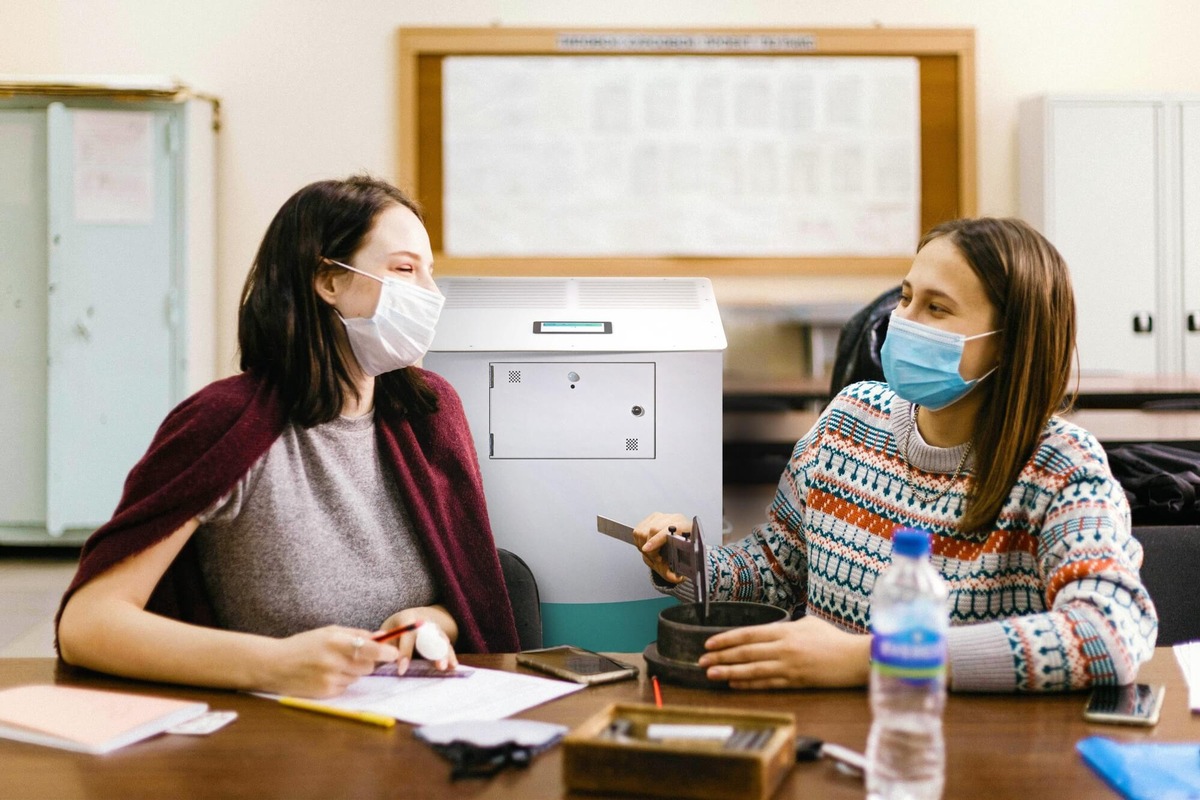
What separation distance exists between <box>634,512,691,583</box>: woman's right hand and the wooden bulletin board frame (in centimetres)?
314

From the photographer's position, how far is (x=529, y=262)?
4.51 m

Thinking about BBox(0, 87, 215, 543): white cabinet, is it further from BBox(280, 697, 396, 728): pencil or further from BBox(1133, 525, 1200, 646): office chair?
BBox(1133, 525, 1200, 646): office chair

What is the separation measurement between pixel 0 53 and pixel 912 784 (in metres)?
4.95

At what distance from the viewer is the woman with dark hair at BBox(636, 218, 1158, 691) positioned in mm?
1066

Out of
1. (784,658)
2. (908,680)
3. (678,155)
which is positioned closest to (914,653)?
(908,680)

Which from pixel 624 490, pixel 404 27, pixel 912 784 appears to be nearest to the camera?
pixel 912 784

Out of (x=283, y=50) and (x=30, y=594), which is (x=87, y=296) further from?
(x=283, y=50)

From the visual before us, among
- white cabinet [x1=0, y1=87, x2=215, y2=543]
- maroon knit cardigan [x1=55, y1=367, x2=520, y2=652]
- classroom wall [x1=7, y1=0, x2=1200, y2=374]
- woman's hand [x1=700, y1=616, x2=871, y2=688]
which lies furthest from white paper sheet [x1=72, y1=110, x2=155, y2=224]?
woman's hand [x1=700, y1=616, x2=871, y2=688]

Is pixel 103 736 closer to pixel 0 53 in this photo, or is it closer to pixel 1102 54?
pixel 0 53

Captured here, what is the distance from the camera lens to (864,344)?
Result: 7.48 ft

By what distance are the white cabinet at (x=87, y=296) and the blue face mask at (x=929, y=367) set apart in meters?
3.41

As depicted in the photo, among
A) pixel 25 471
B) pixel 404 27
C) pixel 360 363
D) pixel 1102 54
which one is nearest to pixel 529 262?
pixel 404 27

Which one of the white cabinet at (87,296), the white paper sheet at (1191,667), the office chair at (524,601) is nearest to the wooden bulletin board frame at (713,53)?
the white cabinet at (87,296)


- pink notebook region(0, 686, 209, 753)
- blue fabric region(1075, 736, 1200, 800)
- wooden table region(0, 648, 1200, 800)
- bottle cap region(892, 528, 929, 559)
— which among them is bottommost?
wooden table region(0, 648, 1200, 800)
